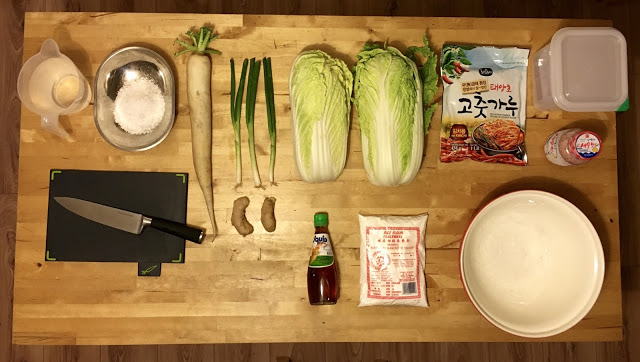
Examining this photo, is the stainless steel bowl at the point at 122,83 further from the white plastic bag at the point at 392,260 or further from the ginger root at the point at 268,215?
the white plastic bag at the point at 392,260

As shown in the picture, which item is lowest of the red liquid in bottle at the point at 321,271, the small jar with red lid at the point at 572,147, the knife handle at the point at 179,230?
the red liquid in bottle at the point at 321,271

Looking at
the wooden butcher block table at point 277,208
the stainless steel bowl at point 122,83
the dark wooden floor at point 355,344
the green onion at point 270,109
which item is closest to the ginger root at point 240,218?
the wooden butcher block table at point 277,208

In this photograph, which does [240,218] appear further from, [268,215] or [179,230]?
[179,230]

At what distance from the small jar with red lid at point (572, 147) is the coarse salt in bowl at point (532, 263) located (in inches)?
5.9

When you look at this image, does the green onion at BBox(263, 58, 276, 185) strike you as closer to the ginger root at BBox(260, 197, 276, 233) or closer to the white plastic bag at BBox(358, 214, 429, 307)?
the ginger root at BBox(260, 197, 276, 233)

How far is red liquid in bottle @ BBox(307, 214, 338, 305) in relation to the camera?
137 cm

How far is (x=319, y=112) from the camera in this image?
135 cm

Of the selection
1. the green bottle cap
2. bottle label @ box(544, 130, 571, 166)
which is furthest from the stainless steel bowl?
bottle label @ box(544, 130, 571, 166)

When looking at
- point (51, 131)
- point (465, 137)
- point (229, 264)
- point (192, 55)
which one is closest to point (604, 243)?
point (465, 137)

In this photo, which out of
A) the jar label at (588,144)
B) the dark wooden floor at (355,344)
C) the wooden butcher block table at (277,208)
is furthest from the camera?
the dark wooden floor at (355,344)

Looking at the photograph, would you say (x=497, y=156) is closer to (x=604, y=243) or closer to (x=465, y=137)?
(x=465, y=137)

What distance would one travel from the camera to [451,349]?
6.91ft

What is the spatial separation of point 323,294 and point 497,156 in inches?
29.5

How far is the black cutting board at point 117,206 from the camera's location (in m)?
1.41
